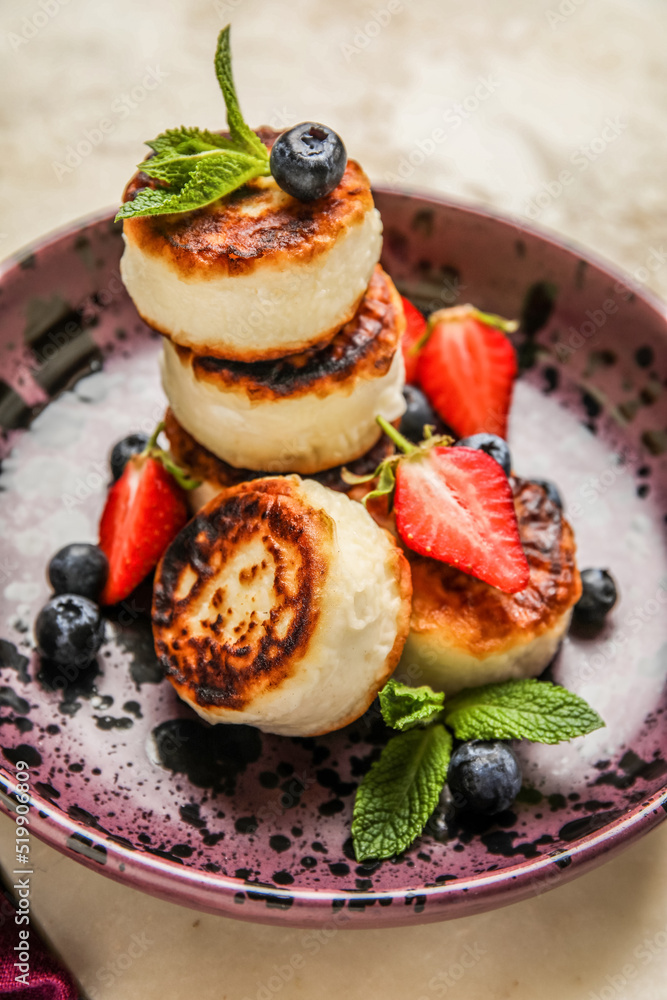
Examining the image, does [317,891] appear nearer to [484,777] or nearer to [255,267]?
[484,777]

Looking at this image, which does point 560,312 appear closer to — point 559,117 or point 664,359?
point 664,359

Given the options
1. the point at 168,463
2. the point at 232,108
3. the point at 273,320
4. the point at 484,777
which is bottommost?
the point at 168,463

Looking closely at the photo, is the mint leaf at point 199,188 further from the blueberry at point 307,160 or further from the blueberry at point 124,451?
the blueberry at point 124,451

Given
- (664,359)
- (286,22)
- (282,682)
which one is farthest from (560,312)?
(286,22)

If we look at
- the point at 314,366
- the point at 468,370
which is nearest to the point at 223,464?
the point at 314,366

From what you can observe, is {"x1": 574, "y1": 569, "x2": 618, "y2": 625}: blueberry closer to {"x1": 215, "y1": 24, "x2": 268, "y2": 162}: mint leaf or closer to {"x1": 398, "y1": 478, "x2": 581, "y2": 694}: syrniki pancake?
{"x1": 398, "y1": 478, "x2": 581, "y2": 694}: syrniki pancake
